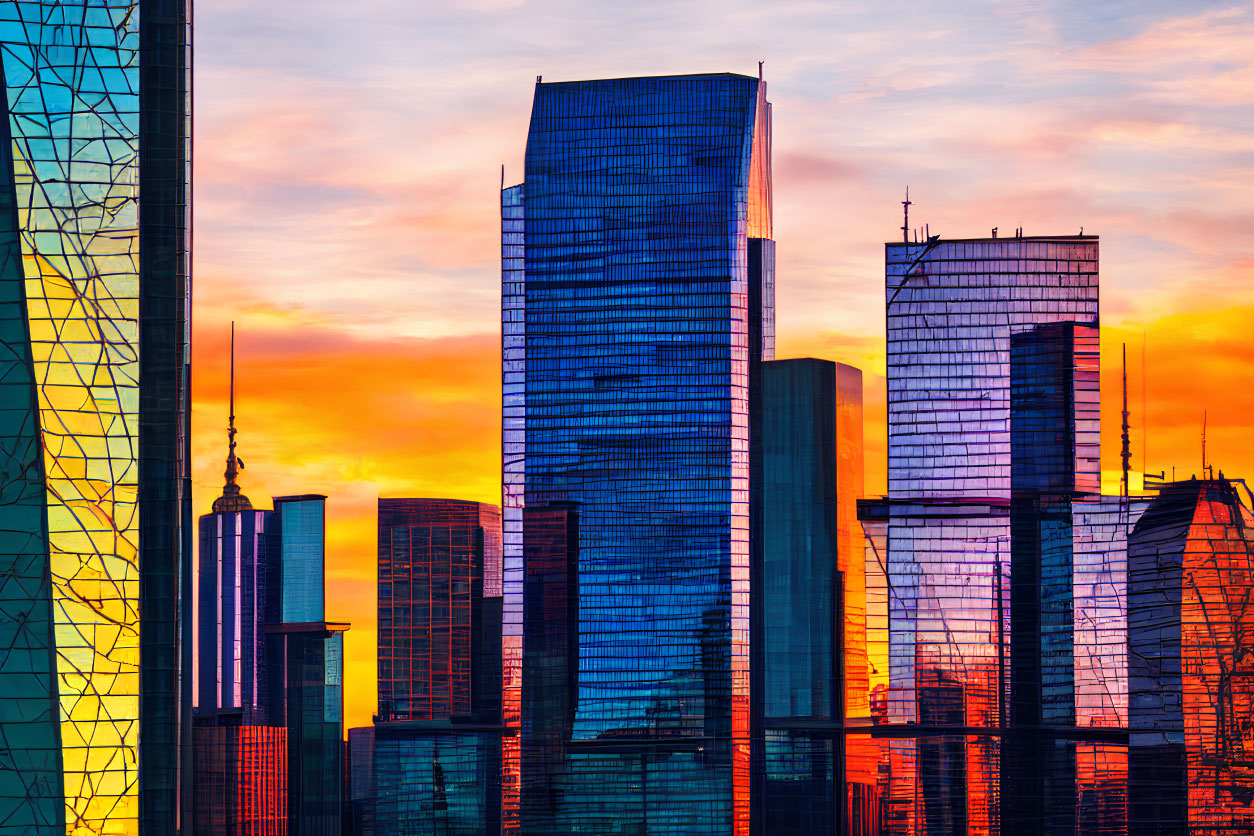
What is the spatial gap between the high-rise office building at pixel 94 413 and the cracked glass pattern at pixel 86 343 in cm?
9

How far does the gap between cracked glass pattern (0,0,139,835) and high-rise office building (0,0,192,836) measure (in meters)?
0.09

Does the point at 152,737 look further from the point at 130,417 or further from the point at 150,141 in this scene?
the point at 150,141

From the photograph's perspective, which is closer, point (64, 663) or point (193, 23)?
point (64, 663)

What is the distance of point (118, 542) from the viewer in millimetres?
115562

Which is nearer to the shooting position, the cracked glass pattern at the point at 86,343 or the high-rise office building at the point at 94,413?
the high-rise office building at the point at 94,413

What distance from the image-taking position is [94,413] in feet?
382

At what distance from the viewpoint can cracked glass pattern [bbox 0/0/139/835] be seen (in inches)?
4488

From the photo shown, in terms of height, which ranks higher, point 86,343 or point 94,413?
point 86,343

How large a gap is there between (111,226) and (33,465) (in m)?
16.5

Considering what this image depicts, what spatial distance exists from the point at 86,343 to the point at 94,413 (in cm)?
470

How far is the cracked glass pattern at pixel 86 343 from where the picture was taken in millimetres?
114000

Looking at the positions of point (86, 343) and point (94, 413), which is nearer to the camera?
point (94, 413)

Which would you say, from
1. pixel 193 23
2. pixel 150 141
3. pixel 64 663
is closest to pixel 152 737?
pixel 64 663

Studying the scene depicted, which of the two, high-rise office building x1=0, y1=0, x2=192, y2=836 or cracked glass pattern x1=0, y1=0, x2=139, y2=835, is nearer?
high-rise office building x1=0, y1=0, x2=192, y2=836
